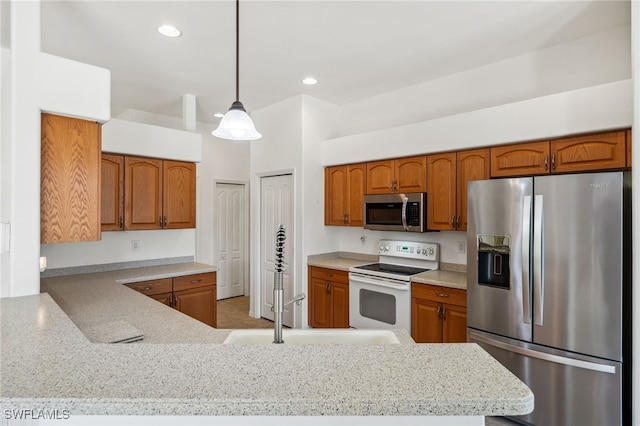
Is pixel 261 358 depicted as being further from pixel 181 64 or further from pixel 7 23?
pixel 181 64

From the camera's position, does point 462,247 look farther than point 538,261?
Yes

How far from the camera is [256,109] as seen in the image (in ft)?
15.0

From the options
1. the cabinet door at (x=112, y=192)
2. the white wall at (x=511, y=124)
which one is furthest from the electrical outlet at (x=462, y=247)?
the cabinet door at (x=112, y=192)

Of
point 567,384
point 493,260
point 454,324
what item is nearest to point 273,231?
point 454,324

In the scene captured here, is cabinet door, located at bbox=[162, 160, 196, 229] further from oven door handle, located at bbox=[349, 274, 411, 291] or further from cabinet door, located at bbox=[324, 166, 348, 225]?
oven door handle, located at bbox=[349, 274, 411, 291]

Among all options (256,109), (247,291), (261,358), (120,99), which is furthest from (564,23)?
(247,291)

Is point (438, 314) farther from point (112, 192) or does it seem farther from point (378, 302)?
point (112, 192)

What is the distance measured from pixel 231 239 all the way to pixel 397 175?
10.4 feet

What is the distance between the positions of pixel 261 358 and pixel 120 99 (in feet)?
13.8

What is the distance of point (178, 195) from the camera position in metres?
3.69

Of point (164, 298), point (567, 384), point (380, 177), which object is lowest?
point (567, 384)

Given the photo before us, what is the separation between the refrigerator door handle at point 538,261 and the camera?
2.24 meters

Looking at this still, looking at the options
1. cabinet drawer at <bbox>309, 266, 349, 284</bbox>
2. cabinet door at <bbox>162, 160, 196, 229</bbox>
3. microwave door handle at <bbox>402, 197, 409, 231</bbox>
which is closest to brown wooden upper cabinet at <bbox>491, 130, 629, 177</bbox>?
microwave door handle at <bbox>402, 197, 409, 231</bbox>

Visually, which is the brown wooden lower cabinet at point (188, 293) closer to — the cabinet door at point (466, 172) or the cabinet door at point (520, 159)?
the cabinet door at point (466, 172)
